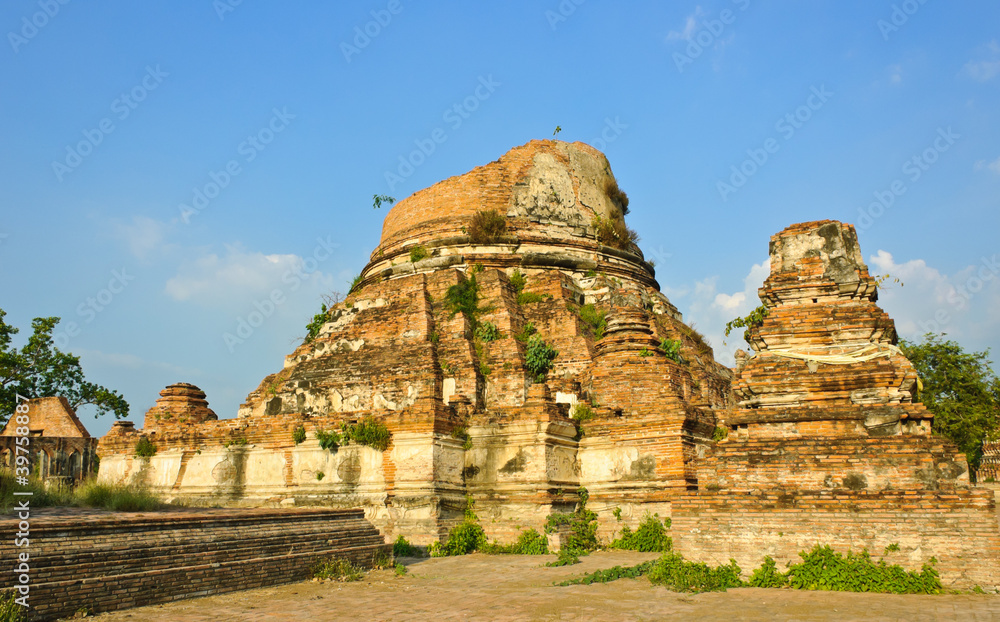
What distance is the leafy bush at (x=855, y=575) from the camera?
6.64 meters

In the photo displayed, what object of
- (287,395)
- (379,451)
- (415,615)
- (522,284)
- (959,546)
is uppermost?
(522,284)

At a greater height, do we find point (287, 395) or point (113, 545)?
point (287, 395)

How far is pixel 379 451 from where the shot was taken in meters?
12.2

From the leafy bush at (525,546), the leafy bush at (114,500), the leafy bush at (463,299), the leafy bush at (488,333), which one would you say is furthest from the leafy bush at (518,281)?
the leafy bush at (114,500)

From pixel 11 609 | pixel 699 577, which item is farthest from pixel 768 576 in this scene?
pixel 11 609

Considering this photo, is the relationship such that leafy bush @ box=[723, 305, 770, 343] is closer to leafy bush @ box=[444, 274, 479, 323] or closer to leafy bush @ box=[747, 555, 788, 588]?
leafy bush @ box=[747, 555, 788, 588]

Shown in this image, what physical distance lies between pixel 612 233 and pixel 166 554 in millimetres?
12879

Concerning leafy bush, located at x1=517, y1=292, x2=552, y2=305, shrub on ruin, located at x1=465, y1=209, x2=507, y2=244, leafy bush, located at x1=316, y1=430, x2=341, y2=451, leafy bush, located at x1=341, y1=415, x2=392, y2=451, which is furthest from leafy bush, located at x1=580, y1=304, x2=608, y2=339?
leafy bush, located at x1=316, y1=430, x2=341, y2=451

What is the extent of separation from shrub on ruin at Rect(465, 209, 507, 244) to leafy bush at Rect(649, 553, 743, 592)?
1030 cm

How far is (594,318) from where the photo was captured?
49.8 feet

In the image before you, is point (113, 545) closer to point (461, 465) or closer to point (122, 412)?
point (461, 465)

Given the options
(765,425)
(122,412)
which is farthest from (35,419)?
(765,425)

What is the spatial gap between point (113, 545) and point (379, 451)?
5412 millimetres

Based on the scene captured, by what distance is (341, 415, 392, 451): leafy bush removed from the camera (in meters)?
12.1
